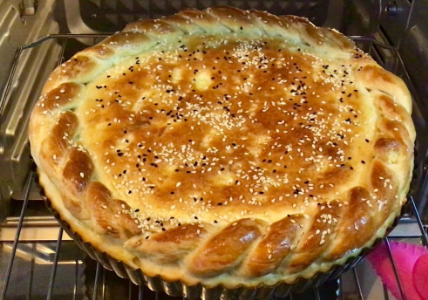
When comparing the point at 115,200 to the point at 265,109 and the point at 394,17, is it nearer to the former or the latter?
the point at 265,109

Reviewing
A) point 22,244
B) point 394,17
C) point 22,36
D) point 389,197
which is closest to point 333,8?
point 394,17

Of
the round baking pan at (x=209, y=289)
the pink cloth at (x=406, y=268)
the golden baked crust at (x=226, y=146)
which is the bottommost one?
the pink cloth at (x=406, y=268)

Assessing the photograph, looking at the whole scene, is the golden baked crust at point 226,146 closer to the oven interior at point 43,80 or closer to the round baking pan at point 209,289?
the round baking pan at point 209,289

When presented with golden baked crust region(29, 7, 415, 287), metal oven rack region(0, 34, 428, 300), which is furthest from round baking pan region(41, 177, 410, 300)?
metal oven rack region(0, 34, 428, 300)

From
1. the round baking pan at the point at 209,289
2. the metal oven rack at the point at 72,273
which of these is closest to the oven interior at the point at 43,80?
the metal oven rack at the point at 72,273

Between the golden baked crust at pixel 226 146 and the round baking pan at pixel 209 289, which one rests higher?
the golden baked crust at pixel 226 146

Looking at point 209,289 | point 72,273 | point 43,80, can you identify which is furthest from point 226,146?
point 43,80
